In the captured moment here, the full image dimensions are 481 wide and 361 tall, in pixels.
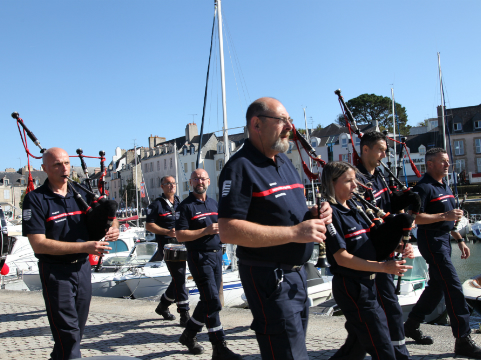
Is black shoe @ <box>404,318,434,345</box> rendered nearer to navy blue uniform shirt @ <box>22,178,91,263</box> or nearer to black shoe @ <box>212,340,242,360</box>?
black shoe @ <box>212,340,242,360</box>

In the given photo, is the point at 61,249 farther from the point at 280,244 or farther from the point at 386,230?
the point at 386,230

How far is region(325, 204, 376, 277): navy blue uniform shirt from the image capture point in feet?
11.2

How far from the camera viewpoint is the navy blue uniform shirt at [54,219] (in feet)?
13.0

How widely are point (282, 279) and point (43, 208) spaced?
2.47m

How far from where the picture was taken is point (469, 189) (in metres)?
47.6

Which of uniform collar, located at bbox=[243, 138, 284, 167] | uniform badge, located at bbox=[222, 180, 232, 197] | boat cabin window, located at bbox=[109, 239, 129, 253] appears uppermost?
uniform collar, located at bbox=[243, 138, 284, 167]

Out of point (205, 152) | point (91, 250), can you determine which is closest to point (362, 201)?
point (91, 250)

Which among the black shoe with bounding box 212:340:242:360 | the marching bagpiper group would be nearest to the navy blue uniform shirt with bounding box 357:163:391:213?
the marching bagpiper group

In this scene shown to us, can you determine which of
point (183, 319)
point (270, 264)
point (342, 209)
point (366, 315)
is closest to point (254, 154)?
point (270, 264)

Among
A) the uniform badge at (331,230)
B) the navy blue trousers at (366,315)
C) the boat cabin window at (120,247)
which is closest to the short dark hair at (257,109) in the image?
the uniform badge at (331,230)

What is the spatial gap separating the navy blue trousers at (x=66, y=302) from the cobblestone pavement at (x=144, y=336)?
4.12 ft

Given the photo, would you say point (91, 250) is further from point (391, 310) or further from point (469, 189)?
point (469, 189)

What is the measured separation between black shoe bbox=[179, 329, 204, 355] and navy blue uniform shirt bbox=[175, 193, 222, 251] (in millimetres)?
1009

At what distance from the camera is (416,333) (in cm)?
496
